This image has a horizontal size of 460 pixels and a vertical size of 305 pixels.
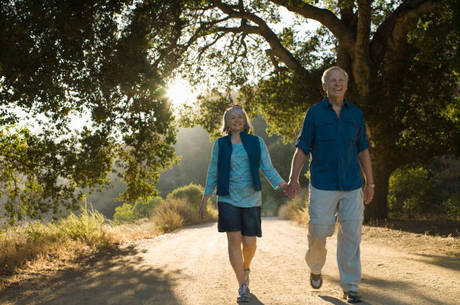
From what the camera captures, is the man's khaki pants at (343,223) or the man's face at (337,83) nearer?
the man's khaki pants at (343,223)

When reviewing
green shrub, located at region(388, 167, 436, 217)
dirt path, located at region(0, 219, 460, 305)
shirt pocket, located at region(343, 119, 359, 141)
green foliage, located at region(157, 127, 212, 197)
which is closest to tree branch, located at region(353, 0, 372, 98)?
dirt path, located at region(0, 219, 460, 305)

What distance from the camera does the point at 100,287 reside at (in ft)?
18.5

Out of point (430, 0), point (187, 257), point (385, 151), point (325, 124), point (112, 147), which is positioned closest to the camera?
point (325, 124)

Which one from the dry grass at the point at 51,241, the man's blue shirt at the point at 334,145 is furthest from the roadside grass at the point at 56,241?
the man's blue shirt at the point at 334,145

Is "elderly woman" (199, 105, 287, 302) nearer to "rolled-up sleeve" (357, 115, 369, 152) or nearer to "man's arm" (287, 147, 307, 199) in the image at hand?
"man's arm" (287, 147, 307, 199)

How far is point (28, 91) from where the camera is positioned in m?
8.31

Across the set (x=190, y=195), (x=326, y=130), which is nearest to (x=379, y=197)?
(x=326, y=130)

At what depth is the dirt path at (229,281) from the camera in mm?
4511

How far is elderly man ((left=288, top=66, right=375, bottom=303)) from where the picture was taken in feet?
14.2

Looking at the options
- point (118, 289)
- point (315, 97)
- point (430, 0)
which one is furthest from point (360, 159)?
point (315, 97)

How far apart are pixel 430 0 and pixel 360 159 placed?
6.11m

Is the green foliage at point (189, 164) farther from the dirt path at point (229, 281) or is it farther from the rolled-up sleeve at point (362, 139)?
the rolled-up sleeve at point (362, 139)

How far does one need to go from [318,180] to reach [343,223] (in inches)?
19.8

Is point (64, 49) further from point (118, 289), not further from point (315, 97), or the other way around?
point (315, 97)
